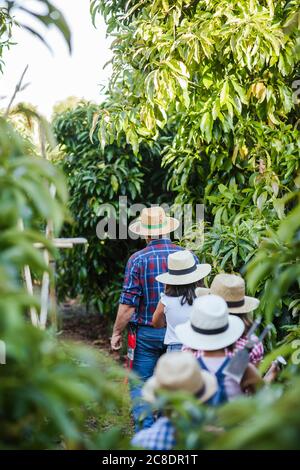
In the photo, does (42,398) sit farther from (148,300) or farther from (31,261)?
(148,300)

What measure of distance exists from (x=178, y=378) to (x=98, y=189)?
4730 mm

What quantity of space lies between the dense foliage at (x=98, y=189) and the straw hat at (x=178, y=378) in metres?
4.50

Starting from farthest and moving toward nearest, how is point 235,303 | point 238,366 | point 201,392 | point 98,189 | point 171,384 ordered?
1. point 98,189
2. point 235,303
3. point 238,366
4. point 201,392
5. point 171,384

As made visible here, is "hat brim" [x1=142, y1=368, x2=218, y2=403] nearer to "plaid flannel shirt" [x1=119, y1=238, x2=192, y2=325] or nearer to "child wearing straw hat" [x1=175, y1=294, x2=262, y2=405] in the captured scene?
"child wearing straw hat" [x1=175, y1=294, x2=262, y2=405]

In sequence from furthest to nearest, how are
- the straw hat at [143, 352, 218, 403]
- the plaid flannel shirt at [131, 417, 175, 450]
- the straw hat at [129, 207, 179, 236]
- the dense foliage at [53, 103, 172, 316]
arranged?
the dense foliage at [53, 103, 172, 316]
the straw hat at [129, 207, 179, 236]
the plaid flannel shirt at [131, 417, 175, 450]
the straw hat at [143, 352, 218, 403]

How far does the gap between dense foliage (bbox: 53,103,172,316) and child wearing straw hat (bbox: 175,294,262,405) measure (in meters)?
3.97

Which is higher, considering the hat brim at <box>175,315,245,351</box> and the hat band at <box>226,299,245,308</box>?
the hat brim at <box>175,315,245,351</box>

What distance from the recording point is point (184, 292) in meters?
3.76

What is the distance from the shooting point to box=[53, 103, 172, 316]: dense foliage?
6660 millimetres

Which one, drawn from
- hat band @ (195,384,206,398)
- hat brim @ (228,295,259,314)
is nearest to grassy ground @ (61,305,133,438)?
hat brim @ (228,295,259,314)

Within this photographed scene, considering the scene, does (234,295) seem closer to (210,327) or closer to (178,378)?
(210,327)

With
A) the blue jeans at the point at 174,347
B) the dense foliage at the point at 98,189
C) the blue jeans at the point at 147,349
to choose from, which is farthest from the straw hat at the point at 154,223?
the dense foliage at the point at 98,189

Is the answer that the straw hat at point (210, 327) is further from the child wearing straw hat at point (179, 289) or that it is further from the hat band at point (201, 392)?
the child wearing straw hat at point (179, 289)

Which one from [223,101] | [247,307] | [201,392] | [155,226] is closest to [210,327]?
[201,392]
